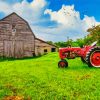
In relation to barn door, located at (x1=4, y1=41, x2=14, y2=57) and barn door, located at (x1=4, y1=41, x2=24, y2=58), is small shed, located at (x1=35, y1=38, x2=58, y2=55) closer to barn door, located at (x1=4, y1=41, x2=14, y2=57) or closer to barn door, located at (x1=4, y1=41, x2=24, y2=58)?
barn door, located at (x1=4, y1=41, x2=24, y2=58)

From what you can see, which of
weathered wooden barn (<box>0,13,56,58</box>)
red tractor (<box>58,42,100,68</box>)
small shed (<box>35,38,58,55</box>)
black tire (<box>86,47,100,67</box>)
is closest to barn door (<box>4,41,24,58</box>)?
weathered wooden barn (<box>0,13,56,58</box>)

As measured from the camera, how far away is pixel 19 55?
56500 mm

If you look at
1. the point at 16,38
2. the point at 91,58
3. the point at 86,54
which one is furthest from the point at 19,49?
the point at 91,58

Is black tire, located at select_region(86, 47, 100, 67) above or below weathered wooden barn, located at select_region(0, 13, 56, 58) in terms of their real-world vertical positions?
below

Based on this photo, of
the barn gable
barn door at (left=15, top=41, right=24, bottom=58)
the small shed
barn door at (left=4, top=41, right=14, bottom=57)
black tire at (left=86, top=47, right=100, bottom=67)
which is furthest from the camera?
the small shed

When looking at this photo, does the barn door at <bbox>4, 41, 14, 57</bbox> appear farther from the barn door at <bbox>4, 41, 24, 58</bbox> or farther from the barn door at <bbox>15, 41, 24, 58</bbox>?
the barn door at <bbox>15, 41, 24, 58</bbox>

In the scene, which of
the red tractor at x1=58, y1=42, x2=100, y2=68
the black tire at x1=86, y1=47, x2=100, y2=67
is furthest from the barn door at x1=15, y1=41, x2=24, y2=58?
the black tire at x1=86, y1=47, x2=100, y2=67

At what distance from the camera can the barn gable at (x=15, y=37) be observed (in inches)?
2184

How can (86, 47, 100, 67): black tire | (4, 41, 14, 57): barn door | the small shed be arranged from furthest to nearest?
the small shed < (4, 41, 14, 57): barn door < (86, 47, 100, 67): black tire

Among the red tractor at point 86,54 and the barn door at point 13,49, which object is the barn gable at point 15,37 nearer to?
the barn door at point 13,49

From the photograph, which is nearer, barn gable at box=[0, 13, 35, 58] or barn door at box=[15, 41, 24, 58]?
barn gable at box=[0, 13, 35, 58]

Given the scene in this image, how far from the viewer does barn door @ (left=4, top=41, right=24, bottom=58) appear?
5541 centimetres

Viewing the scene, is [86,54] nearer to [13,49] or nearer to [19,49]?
[13,49]

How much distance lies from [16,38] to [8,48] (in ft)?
7.31
